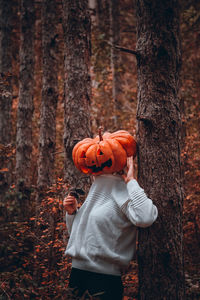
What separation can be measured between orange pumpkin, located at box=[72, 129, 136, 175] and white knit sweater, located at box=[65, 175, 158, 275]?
0.20 meters

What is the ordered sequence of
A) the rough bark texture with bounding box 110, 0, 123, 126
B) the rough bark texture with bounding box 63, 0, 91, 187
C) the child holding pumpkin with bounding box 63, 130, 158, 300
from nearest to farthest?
the child holding pumpkin with bounding box 63, 130, 158, 300
the rough bark texture with bounding box 63, 0, 91, 187
the rough bark texture with bounding box 110, 0, 123, 126

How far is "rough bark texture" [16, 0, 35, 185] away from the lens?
24.3 ft

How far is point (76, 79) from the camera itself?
14.2 feet

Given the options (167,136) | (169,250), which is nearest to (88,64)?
(167,136)

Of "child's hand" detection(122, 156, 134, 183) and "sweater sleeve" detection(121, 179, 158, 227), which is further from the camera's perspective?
"child's hand" detection(122, 156, 134, 183)

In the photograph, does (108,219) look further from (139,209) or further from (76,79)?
(76,79)

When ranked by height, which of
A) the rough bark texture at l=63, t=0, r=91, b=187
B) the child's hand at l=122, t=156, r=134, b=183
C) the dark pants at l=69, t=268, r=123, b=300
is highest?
the rough bark texture at l=63, t=0, r=91, b=187

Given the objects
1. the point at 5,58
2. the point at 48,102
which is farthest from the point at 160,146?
the point at 5,58

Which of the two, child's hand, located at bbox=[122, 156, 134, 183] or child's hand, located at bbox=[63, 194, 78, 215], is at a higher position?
child's hand, located at bbox=[122, 156, 134, 183]

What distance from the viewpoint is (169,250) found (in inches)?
98.3

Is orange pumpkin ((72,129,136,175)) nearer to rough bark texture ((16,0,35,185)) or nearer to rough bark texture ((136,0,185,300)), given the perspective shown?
rough bark texture ((136,0,185,300))

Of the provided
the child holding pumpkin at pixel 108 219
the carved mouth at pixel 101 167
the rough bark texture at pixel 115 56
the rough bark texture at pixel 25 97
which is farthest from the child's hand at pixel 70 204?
the rough bark texture at pixel 115 56

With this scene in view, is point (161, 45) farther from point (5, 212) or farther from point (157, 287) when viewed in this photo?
point (5, 212)

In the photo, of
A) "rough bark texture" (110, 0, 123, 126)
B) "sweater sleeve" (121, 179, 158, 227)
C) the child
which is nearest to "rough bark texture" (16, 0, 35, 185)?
"rough bark texture" (110, 0, 123, 126)
